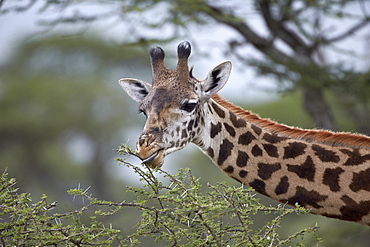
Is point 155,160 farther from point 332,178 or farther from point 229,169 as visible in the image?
point 332,178

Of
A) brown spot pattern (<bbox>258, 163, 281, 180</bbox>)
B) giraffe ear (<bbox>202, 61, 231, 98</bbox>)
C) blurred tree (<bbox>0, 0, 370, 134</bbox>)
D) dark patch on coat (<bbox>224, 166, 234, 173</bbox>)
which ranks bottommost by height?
brown spot pattern (<bbox>258, 163, 281, 180</bbox>)

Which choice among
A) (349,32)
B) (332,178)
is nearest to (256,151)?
(332,178)

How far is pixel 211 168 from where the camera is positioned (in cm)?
3431

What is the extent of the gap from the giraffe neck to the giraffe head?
0.24m

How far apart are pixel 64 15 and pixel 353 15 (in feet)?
21.5

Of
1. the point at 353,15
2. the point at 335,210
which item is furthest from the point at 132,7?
the point at 335,210

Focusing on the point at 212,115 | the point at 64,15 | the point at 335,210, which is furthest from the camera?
the point at 64,15

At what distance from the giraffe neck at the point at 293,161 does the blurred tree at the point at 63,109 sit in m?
27.2

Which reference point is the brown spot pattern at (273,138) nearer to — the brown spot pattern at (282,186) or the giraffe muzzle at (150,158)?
the brown spot pattern at (282,186)

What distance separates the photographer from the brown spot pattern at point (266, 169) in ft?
24.7

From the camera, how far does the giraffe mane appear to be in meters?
7.42

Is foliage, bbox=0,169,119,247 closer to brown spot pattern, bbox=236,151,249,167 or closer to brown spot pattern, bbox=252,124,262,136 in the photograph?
brown spot pattern, bbox=236,151,249,167

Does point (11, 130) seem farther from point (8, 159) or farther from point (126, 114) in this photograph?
point (126, 114)

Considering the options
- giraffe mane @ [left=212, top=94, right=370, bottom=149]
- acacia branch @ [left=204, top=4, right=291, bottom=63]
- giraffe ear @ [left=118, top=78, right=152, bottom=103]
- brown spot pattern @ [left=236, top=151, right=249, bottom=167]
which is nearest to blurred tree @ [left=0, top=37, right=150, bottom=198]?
acacia branch @ [left=204, top=4, right=291, bottom=63]
